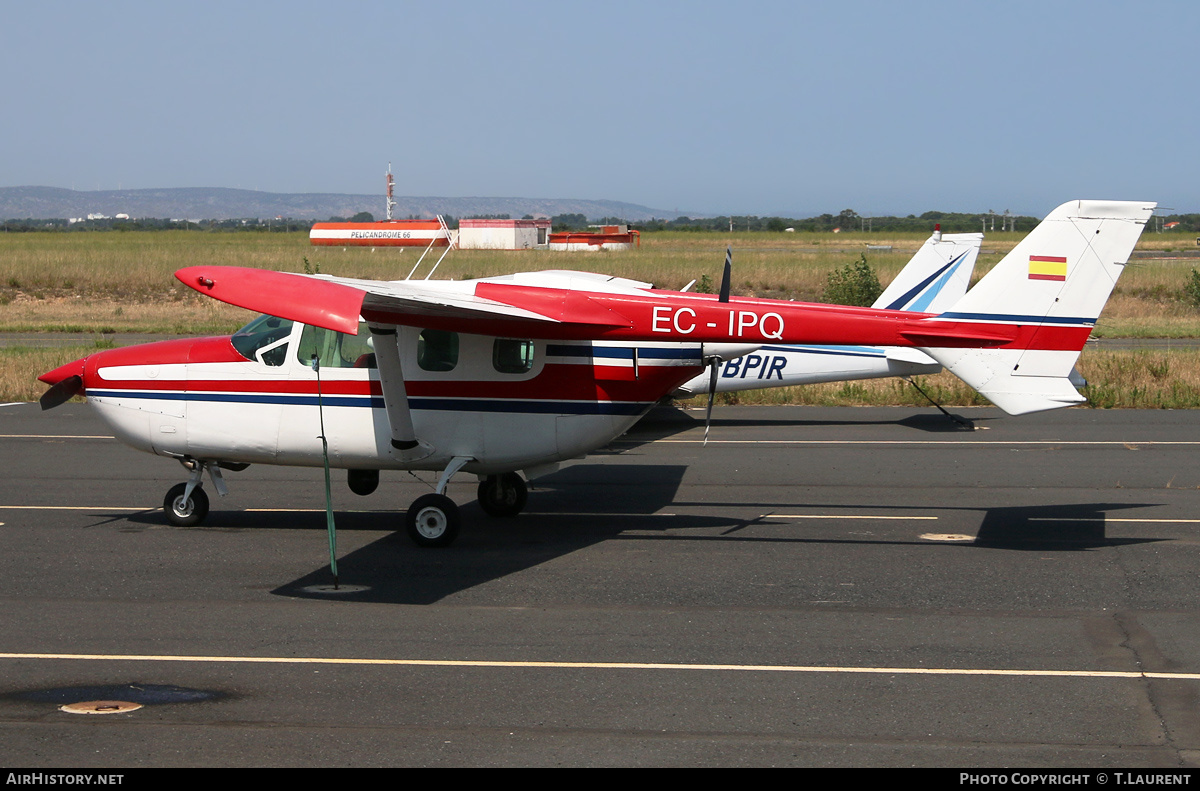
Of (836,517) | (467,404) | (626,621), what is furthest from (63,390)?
(836,517)

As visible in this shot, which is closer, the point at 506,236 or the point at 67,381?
the point at 67,381

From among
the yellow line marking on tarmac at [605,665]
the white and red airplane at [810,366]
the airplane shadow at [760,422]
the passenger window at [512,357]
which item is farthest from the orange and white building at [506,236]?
the yellow line marking on tarmac at [605,665]

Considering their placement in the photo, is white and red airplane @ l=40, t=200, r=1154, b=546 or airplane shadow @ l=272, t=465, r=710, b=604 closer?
airplane shadow @ l=272, t=465, r=710, b=604

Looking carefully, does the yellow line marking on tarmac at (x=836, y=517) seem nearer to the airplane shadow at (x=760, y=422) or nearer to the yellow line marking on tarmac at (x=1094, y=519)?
the yellow line marking on tarmac at (x=1094, y=519)

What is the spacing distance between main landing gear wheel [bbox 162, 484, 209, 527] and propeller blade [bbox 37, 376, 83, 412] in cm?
136

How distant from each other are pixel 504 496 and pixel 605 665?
461cm

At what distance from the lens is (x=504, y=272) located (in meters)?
52.4

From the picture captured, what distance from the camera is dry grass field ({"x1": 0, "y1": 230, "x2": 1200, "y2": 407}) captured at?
21.3 m

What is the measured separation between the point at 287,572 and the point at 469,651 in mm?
2668

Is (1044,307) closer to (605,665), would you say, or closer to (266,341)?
(605,665)

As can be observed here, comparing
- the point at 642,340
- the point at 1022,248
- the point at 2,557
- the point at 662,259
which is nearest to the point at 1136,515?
the point at 1022,248

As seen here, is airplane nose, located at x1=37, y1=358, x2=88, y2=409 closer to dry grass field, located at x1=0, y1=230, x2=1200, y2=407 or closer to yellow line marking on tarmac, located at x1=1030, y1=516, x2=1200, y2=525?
yellow line marking on tarmac, located at x1=1030, y1=516, x2=1200, y2=525

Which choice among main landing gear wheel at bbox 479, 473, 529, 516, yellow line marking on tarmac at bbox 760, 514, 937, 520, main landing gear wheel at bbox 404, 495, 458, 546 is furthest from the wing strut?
yellow line marking on tarmac at bbox 760, 514, 937, 520

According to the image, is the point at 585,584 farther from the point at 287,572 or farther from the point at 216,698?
the point at 216,698
